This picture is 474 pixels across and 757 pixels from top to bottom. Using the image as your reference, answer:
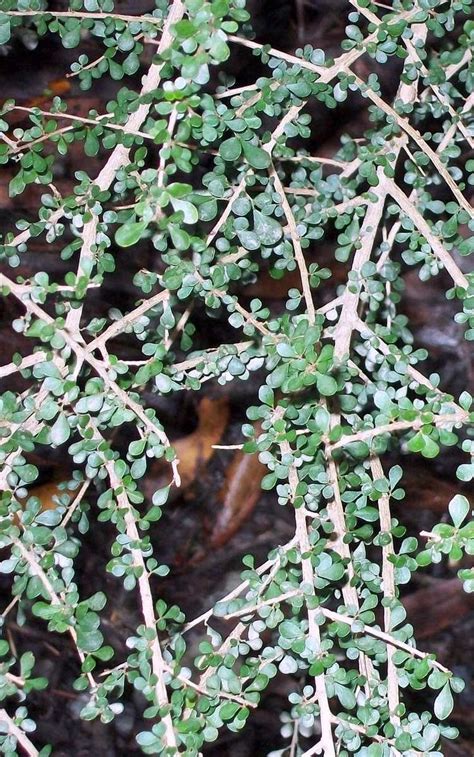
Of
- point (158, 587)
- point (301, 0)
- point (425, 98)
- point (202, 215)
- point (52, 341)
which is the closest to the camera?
point (52, 341)

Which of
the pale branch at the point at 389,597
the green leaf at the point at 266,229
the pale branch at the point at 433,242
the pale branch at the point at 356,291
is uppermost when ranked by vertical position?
the green leaf at the point at 266,229

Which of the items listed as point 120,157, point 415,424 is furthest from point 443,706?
point 120,157

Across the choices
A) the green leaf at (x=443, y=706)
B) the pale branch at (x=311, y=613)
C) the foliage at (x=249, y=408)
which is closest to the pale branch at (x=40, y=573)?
the foliage at (x=249, y=408)

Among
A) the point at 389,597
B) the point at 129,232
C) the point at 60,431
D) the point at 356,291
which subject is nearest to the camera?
the point at 129,232

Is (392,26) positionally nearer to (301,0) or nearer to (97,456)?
(97,456)

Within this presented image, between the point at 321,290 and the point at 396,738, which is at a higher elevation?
the point at 396,738

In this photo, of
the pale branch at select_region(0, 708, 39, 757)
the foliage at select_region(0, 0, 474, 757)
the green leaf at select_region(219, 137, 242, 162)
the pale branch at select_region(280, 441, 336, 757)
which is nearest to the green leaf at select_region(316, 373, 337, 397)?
the foliage at select_region(0, 0, 474, 757)

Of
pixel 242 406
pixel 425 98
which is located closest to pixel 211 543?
pixel 242 406

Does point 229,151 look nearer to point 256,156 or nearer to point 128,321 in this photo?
point 256,156

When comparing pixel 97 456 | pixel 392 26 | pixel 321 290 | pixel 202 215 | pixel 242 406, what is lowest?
pixel 242 406

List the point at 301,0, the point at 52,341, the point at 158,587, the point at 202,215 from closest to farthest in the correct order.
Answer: the point at 52,341 < the point at 202,215 < the point at 158,587 < the point at 301,0

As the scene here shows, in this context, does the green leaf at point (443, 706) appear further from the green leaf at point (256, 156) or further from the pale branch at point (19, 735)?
the green leaf at point (256, 156)
